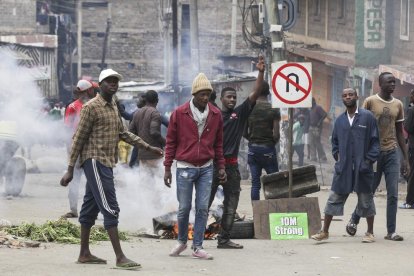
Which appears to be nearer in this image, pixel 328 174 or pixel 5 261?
pixel 5 261

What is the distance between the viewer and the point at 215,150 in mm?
10227

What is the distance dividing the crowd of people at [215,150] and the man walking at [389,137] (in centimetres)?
1

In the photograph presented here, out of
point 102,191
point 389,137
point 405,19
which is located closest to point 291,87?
point 389,137

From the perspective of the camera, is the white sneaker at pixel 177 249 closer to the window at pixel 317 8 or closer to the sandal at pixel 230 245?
the sandal at pixel 230 245

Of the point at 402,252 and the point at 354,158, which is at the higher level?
the point at 354,158

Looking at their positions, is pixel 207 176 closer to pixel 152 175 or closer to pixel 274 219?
pixel 274 219

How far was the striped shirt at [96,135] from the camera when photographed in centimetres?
919

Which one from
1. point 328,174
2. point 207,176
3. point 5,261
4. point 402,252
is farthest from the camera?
point 328,174

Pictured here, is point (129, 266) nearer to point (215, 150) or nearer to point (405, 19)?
point (215, 150)

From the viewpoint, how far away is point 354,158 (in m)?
11.1

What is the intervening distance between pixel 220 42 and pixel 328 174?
96.1 ft

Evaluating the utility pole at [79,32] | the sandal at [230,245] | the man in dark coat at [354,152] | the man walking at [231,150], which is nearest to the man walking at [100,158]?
the man walking at [231,150]

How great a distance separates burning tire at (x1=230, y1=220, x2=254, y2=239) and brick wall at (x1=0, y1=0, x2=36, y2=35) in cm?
4383

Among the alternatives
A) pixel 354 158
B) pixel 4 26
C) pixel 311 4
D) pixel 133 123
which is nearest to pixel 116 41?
pixel 4 26
